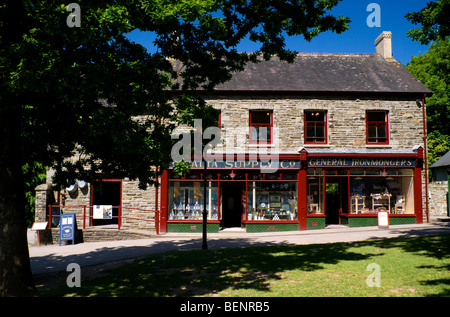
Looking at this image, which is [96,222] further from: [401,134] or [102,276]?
[401,134]

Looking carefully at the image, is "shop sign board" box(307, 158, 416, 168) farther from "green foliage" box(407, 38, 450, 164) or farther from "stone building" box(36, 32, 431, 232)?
"green foliage" box(407, 38, 450, 164)

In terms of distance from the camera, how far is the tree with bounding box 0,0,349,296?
240 inches

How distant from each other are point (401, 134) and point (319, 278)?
44.1 feet

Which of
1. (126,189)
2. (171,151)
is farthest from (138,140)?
(126,189)

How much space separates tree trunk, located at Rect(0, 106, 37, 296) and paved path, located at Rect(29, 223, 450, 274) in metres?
3.02

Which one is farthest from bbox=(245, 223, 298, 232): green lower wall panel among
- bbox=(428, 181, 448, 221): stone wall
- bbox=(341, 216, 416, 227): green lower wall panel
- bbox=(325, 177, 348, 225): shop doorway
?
bbox=(428, 181, 448, 221): stone wall

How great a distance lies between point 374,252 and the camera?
9734 millimetres

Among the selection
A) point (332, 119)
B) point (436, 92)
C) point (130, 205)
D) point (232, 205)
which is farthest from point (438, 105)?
point (130, 205)

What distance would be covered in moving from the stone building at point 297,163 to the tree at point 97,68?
9103mm

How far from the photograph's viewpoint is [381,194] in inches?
722

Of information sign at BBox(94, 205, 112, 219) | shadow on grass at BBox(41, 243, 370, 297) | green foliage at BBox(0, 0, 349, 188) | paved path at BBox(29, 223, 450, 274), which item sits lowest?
paved path at BBox(29, 223, 450, 274)

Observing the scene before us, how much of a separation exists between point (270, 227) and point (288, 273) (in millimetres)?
10042

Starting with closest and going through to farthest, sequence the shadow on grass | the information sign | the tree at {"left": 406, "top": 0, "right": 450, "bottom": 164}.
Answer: the shadow on grass
the information sign
the tree at {"left": 406, "top": 0, "right": 450, "bottom": 164}

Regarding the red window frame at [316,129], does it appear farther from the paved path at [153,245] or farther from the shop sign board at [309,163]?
the paved path at [153,245]
